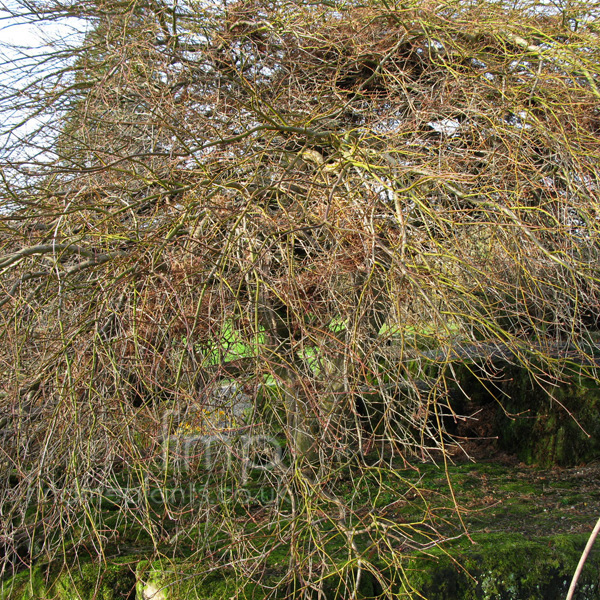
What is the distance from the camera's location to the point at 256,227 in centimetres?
357

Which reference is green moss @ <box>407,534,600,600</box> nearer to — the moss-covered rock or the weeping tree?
the weeping tree

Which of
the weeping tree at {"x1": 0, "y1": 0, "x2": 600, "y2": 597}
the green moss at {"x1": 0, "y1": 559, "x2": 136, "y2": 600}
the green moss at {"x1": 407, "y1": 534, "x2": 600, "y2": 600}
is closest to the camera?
the weeping tree at {"x1": 0, "y1": 0, "x2": 600, "y2": 597}

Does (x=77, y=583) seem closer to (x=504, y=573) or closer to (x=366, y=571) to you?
(x=366, y=571)

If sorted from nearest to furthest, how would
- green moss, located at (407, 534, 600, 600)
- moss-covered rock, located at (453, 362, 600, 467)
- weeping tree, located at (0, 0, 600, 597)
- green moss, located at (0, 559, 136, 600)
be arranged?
1. weeping tree, located at (0, 0, 600, 597)
2. green moss, located at (407, 534, 600, 600)
3. green moss, located at (0, 559, 136, 600)
4. moss-covered rock, located at (453, 362, 600, 467)

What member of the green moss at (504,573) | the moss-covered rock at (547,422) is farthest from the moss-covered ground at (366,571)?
the moss-covered rock at (547,422)

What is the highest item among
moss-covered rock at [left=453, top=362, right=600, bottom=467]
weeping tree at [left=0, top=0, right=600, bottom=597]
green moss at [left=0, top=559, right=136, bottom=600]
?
weeping tree at [left=0, top=0, right=600, bottom=597]

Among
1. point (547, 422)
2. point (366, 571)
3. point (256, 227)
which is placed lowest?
point (547, 422)

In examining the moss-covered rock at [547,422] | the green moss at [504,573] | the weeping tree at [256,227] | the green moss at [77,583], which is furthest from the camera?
the moss-covered rock at [547,422]

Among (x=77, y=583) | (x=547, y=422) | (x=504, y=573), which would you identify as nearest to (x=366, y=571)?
(x=504, y=573)

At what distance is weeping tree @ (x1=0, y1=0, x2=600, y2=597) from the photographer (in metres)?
3.38

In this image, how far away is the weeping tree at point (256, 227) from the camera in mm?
3379

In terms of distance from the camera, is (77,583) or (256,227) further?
(77,583)

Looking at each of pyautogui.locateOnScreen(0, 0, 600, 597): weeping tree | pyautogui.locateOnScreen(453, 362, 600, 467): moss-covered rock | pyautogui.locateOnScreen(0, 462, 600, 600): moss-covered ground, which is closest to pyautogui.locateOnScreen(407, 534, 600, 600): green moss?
pyautogui.locateOnScreen(0, 462, 600, 600): moss-covered ground

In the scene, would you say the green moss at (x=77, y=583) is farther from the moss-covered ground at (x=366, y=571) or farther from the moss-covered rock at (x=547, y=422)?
the moss-covered rock at (x=547, y=422)
